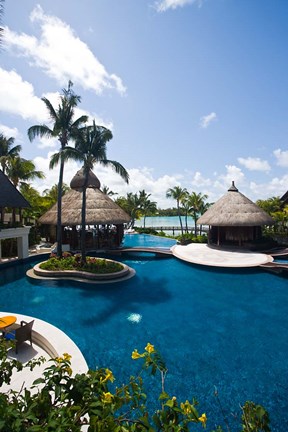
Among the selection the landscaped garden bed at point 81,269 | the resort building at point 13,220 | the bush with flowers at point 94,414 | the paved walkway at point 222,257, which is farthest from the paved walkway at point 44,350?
the paved walkway at point 222,257

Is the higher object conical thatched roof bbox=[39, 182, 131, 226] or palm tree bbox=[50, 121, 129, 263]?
palm tree bbox=[50, 121, 129, 263]

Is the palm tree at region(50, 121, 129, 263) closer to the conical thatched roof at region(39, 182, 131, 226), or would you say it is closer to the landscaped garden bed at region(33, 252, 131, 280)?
the landscaped garden bed at region(33, 252, 131, 280)

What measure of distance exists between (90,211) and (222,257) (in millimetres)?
12179

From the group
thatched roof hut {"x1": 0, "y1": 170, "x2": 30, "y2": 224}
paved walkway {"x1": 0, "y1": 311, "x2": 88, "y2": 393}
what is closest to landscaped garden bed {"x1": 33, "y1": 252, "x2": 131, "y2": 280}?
thatched roof hut {"x1": 0, "y1": 170, "x2": 30, "y2": 224}

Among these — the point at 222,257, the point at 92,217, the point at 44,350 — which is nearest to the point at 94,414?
the point at 44,350

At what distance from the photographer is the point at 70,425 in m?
1.75

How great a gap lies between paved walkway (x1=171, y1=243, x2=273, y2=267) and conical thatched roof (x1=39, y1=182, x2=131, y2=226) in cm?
663

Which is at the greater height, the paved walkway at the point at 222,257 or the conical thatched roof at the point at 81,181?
the conical thatched roof at the point at 81,181

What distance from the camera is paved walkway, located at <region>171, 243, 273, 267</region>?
1662 cm

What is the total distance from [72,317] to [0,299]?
14.0 feet

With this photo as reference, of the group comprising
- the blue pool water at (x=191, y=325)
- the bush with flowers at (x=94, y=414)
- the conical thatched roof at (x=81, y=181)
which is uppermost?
the conical thatched roof at (x=81, y=181)

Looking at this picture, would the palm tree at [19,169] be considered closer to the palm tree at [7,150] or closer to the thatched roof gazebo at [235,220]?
the palm tree at [7,150]

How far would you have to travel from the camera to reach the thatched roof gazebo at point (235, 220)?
22.4m

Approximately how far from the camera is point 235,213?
2320 centimetres
